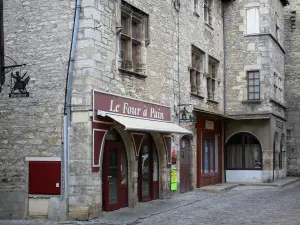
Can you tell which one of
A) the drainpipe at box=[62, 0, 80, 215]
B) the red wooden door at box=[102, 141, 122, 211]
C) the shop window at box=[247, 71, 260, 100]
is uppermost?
the shop window at box=[247, 71, 260, 100]

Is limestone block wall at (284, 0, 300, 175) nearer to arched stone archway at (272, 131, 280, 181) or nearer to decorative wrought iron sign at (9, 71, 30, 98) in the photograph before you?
arched stone archway at (272, 131, 280, 181)

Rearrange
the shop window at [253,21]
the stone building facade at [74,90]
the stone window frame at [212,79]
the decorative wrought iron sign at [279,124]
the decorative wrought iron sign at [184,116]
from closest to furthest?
the stone building facade at [74,90], the decorative wrought iron sign at [184,116], the stone window frame at [212,79], the shop window at [253,21], the decorative wrought iron sign at [279,124]

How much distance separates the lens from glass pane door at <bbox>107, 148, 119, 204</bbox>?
39.7 feet

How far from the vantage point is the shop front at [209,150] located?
59.9 feet

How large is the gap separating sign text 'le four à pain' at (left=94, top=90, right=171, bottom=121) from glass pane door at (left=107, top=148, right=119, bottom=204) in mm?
1089

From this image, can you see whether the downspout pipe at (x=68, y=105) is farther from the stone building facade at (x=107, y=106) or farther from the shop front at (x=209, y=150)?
the shop front at (x=209, y=150)

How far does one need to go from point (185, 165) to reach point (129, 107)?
515 centimetres

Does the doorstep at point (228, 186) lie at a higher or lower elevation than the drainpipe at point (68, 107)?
lower

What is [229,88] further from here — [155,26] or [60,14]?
[60,14]

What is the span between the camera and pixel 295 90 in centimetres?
2680

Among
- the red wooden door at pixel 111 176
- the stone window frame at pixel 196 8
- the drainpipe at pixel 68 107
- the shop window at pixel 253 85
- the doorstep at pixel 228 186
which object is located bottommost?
the doorstep at pixel 228 186

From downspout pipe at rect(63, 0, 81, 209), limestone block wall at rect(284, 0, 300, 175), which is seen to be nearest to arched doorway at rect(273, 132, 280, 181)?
limestone block wall at rect(284, 0, 300, 175)

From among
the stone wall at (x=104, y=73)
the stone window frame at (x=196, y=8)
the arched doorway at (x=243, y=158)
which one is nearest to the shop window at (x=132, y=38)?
the stone wall at (x=104, y=73)

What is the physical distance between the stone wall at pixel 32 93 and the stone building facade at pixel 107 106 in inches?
0.9
